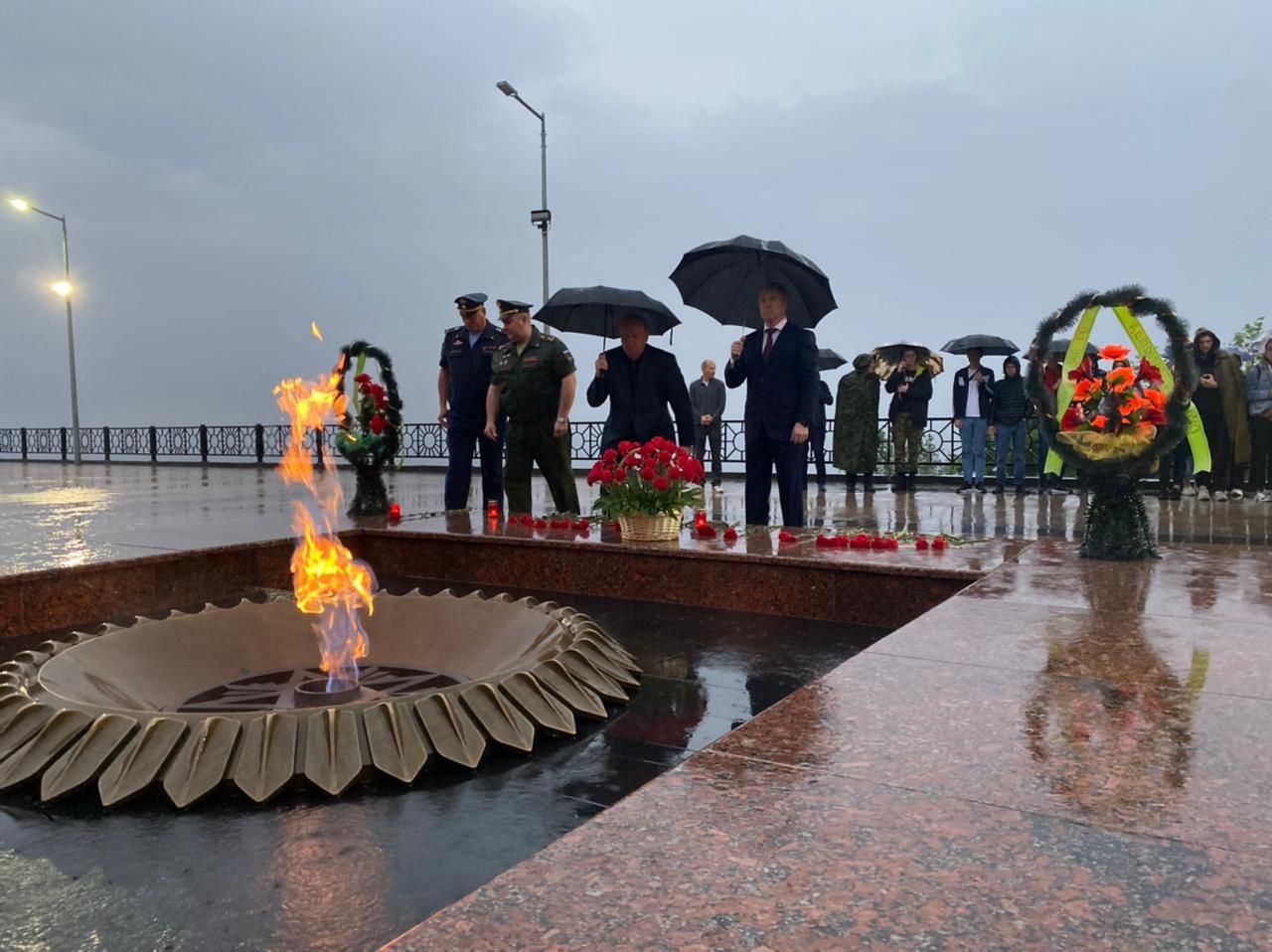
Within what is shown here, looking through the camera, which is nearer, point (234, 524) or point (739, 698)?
point (739, 698)

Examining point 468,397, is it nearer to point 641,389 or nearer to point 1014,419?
point 641,389

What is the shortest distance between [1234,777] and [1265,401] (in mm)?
9489

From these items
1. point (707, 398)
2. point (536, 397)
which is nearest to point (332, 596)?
point (536, 397)

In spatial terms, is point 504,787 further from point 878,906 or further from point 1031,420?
point 1031,420

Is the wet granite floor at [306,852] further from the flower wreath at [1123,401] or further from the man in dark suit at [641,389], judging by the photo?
the man in dark suit at [641,389]

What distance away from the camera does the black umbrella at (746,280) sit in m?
6.58

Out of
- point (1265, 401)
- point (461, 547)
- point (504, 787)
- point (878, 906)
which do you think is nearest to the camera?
point (878, 906)

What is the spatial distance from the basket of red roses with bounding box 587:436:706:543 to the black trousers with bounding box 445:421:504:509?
7.91 ft

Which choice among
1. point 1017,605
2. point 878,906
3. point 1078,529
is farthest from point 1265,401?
point 878,906

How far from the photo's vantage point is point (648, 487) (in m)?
5.35

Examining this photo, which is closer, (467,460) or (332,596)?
(332,596)

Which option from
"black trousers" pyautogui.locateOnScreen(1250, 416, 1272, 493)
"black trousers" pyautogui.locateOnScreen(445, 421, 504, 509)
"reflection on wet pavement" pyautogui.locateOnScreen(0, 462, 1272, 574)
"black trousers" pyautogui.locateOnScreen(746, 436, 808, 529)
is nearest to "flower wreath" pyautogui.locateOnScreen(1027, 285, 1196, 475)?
"reflection on wet pavement" pyautogui.locateOnScreen(0, 462, 1272, 574)

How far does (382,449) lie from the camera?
768cm

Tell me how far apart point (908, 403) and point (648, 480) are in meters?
6.95
